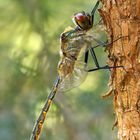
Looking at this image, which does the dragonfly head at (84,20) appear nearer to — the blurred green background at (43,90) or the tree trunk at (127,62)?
the tree trunk at (127,62)

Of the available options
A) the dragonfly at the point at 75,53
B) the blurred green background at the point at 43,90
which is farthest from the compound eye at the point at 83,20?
the blurred green background at the point at 43,90

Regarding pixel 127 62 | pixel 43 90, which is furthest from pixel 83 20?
pixel 43 90

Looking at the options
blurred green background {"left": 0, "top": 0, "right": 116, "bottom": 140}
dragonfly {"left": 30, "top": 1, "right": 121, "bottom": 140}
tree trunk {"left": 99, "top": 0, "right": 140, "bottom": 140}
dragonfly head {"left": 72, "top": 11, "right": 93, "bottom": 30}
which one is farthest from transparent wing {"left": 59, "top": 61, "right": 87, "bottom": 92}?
blurred green background {"left": 0, "top": 0, "right": 116, "bottom": 140}

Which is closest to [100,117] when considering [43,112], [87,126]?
[87,126]

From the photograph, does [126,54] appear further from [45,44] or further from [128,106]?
[45,44]

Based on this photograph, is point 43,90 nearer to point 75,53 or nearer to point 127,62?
point 75,53
